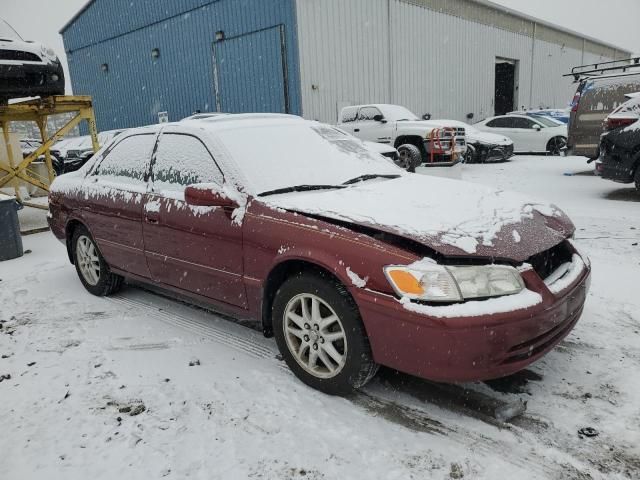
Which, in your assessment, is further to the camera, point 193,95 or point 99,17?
point 99,17

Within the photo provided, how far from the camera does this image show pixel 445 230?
2502mm

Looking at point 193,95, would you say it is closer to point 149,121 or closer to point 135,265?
point 149,121

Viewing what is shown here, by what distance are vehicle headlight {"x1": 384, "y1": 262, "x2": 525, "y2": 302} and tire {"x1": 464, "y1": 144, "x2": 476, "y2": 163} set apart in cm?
1276

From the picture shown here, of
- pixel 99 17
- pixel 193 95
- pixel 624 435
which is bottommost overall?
pixel 624 435

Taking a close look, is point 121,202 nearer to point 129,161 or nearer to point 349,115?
point 129,161

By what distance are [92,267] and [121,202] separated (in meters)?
0.97

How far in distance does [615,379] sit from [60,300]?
4.37 m

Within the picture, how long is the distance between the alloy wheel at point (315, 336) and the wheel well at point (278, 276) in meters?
0.14

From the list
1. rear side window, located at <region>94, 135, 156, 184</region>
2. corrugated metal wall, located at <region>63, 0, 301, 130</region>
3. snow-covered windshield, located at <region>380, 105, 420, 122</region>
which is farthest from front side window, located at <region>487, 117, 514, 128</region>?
rear side window, located at <region>94, 135, 156, 184</region>

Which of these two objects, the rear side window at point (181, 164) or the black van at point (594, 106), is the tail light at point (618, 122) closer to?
the black van at point (594, 106)

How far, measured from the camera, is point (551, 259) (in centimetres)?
282

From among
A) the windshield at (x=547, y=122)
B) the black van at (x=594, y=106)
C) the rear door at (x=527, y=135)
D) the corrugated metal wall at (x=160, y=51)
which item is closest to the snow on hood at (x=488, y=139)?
the rear door at (x=527, y=135)

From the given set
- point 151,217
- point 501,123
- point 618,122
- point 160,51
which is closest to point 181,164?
point 151,217

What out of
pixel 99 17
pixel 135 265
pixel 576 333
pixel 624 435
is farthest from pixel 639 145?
pixel 99 17
